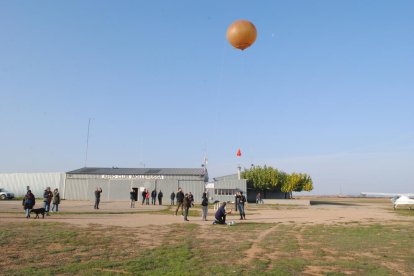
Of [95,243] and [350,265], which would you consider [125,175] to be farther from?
[350,265]

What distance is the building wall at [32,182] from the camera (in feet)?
177

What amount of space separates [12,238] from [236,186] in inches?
1631

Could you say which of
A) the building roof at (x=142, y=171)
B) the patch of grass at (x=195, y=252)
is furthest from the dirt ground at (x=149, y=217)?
the building roof at (x=142, y=171)

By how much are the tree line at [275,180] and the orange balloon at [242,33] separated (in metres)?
46.4

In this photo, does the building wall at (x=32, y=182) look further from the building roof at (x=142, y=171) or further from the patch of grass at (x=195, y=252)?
the patch of grass at (x=195, y=252)

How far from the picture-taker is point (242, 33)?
580 inches

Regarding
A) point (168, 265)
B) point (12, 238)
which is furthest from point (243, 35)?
point (12, 238)

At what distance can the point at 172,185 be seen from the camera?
48.7 metres

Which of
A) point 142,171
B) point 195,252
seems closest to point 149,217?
point 195,252

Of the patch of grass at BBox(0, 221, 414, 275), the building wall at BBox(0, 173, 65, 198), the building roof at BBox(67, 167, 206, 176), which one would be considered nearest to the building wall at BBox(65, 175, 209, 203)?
the building roof at BBox(67, 167, 206, 176)

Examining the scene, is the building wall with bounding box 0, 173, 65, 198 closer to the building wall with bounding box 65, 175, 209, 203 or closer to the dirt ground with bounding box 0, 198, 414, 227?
the building wall with bounding box 65, 175, 209, 203

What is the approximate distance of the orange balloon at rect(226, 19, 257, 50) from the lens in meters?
14.8

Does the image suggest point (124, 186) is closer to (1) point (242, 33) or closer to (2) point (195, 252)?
(1) point (242, 33)

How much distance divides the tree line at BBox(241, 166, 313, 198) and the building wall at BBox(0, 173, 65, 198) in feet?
105
